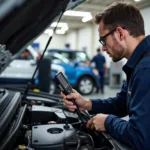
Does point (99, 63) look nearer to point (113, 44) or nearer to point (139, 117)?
point (113, 44)

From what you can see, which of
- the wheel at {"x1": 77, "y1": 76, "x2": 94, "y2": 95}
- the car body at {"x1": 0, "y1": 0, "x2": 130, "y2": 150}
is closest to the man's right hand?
the car body at {"x1": 0, "y1": 0, "x2": 130, "y2": 150}

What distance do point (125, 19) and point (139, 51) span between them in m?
0.18

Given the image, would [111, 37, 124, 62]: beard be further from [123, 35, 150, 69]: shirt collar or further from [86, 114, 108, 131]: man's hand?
[86, 114, 108, 131]: man's hand

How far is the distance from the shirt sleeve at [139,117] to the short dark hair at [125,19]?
26 cm

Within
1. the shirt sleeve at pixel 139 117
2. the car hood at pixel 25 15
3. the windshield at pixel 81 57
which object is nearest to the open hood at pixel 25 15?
the car hood at pixel 25 15

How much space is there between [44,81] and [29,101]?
9.53ft

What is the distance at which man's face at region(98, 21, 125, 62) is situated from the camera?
1.27 metres

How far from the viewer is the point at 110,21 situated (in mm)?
1260

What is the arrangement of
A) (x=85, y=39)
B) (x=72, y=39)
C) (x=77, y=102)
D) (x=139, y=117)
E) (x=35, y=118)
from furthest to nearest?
(x=72, y=39)
(x=85, y=39)
(x=35, y=118)
(x=77, y=102)
(x=139, y=117)

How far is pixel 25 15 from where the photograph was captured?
1249mm

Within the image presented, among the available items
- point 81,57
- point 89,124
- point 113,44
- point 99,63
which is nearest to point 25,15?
point 113,44

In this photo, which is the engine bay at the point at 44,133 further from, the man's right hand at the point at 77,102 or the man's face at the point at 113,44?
the man's face at the point at 113,44

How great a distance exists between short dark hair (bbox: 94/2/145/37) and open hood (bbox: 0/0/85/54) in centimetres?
30

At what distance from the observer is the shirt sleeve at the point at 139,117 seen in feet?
3.34
